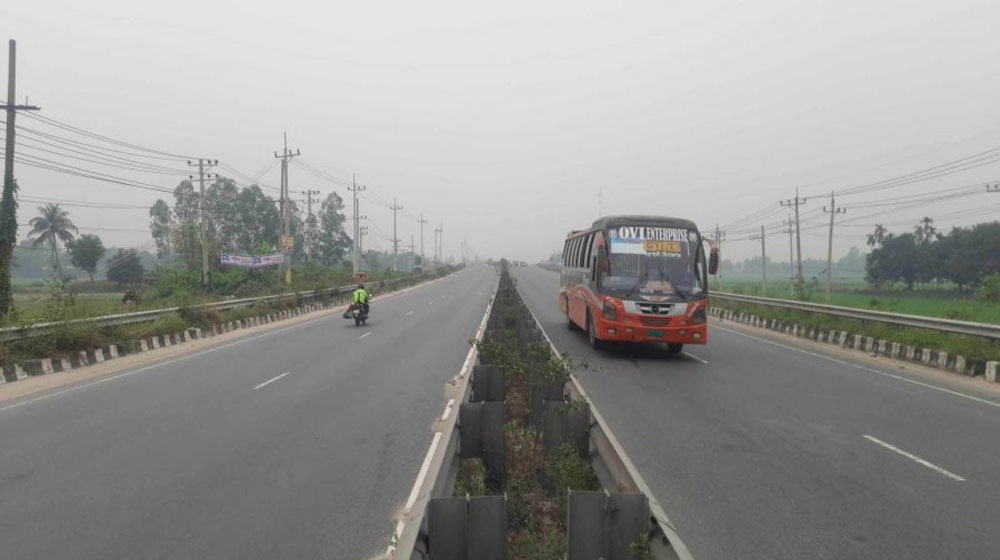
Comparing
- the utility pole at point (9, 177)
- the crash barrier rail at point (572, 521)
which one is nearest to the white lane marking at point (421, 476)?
the crash barrier rail at point (572, 521)

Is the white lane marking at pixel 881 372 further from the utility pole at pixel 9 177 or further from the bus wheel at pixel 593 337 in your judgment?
the utility pole at pixel 9 177

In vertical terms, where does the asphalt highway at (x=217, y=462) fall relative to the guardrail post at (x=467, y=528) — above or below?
below

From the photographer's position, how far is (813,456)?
21.6 feet

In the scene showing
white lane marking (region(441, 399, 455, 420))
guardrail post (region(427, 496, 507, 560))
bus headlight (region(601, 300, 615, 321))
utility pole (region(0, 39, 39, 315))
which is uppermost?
utility pole (region(0, 39, 39, 315))

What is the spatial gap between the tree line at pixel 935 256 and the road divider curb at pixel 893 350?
51.8 m

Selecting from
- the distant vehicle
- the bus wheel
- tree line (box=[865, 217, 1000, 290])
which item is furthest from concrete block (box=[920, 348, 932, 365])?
tree line (box=[865, 217, 1000, 290])

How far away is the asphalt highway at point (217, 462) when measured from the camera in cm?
456

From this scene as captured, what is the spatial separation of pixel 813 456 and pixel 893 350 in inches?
421

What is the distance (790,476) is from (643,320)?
23.5ft

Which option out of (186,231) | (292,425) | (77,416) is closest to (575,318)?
(292,425)

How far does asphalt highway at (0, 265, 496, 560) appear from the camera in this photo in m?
4.56

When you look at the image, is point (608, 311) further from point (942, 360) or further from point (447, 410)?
point (942, 360)

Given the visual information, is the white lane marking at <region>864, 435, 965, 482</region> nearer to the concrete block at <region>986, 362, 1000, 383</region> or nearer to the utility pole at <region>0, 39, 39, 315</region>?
the concrete block at <region>986, 362, 1000, 383</region>

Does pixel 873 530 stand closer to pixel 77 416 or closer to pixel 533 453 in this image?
pixel 533 453
